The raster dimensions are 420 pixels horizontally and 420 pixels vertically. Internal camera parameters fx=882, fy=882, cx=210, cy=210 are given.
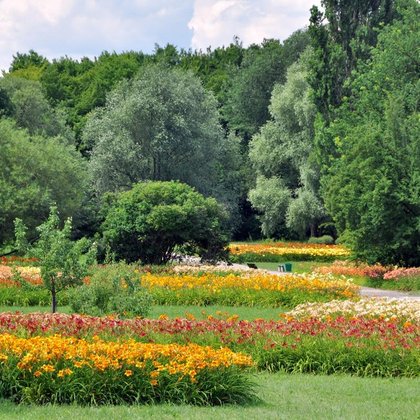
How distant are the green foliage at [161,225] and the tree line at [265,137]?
160 inches

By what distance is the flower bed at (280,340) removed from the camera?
41.4 feet

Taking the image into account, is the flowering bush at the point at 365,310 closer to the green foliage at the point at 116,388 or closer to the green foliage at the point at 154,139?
the green foliage at the point at 116,388

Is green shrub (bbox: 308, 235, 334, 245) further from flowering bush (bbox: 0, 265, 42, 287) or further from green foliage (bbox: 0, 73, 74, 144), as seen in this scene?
flowering bush (bbox: 0, 265, 42, 287)

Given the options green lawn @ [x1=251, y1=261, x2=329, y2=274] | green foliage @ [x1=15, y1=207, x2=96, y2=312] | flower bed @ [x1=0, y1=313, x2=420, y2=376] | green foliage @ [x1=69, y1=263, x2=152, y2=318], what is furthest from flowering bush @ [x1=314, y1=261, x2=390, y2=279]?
flower bed @ [x1=0, y1=313, x2=420, y2=376]

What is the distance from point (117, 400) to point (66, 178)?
29498mm

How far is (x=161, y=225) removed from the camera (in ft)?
96.8

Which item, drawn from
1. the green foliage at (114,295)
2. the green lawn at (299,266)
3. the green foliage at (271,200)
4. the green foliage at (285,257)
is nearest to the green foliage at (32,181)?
the green lawn at (299,266)

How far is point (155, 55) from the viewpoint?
78312 mm

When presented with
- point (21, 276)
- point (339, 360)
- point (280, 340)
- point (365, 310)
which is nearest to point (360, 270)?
point (21, 276)

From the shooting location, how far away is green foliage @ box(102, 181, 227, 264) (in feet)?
97.3

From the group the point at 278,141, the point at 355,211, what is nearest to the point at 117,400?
the point at 355,211

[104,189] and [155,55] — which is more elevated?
[155,55]

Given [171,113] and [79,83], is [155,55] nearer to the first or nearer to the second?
[79,83]

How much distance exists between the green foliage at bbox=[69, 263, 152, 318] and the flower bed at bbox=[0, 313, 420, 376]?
1735 millimetres
